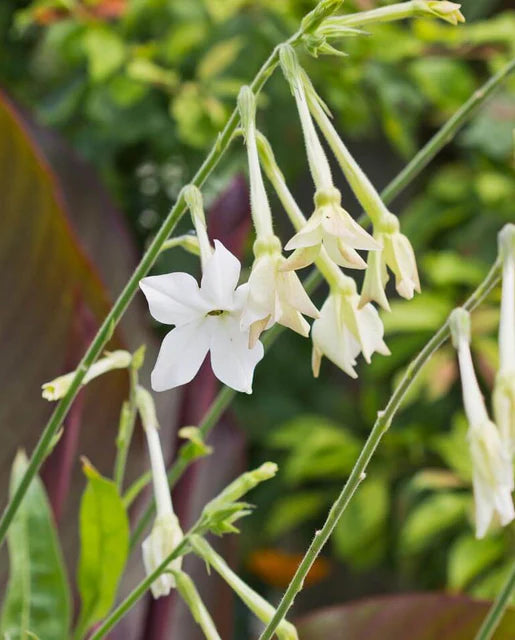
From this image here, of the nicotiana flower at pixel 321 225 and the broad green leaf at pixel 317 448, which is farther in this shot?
A: the broad green leaf at pixel 317 448

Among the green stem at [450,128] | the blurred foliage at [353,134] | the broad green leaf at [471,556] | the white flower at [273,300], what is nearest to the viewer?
the white flower at [273,300]

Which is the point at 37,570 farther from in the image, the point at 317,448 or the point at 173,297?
the point at 317,448

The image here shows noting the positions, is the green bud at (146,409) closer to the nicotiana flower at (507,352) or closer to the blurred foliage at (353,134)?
the nicotiana flower at (507,352)

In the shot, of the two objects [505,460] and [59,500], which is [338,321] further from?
[59,500]

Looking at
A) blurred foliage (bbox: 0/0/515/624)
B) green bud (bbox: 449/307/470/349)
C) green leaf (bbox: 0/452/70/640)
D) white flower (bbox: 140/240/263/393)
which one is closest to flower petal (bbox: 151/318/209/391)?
white flower (bbox: 140/240/263/393)

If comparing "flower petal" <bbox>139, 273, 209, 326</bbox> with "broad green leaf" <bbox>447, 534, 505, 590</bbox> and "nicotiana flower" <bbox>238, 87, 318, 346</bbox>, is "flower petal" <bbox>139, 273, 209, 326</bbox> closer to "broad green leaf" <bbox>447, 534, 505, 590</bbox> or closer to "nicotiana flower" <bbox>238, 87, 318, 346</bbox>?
"nicotiana flower" <bbox>238, 87, 318, 346</bbox>

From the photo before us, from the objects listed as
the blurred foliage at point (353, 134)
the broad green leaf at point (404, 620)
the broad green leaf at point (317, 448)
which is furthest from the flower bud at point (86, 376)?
the broad green leaf at point (317, 448)

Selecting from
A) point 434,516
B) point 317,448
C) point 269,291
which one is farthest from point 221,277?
point 317,448
